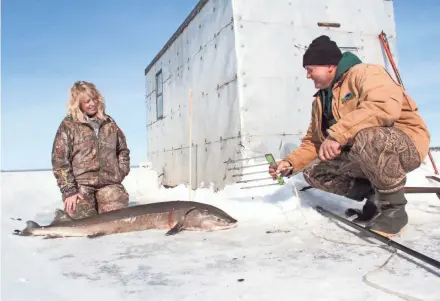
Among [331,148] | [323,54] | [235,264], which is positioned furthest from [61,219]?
[323,54]

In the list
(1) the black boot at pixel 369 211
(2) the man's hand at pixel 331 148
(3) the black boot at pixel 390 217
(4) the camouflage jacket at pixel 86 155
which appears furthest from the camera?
(4) the camouflage jacket at pixel 86 155

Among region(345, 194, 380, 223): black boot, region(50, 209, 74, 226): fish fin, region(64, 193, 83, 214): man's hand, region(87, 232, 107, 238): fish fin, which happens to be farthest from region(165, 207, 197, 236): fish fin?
region(345, 194, 380, 223): black boot

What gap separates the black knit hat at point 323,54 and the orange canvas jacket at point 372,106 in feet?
0.67

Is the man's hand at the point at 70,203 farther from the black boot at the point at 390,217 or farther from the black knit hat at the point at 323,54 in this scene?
the black boot at the point at 390,217

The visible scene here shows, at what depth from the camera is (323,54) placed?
3758mm

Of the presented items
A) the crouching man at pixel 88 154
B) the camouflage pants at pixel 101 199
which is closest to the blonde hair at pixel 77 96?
the crouching man at pixel 88 154

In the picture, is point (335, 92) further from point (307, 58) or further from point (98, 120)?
point (98, 120)

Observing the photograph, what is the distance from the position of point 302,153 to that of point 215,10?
450 cm

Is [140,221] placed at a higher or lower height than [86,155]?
lower

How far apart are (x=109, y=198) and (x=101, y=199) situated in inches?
4.9

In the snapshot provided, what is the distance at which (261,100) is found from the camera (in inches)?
277

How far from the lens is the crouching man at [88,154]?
5371mm

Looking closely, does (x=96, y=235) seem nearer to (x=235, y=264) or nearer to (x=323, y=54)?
(x=235, y=264)

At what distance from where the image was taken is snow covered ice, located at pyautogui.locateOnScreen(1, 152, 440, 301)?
2219 millimetres
